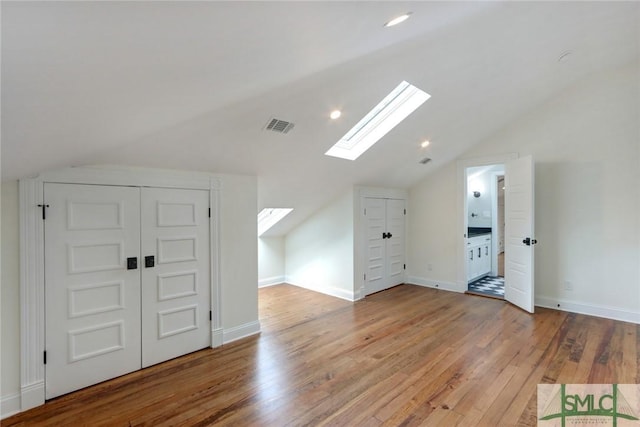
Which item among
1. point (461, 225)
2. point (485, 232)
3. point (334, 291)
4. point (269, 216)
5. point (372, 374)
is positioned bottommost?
point (372, 374)

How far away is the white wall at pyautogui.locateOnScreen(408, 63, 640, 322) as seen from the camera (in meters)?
3.72

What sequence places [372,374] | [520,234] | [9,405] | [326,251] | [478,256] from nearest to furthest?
[9,405], [372,374], [520,234], [326,251], [478,256]

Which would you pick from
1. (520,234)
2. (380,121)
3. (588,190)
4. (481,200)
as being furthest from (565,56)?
(481,200)

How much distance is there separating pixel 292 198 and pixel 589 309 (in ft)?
13.7

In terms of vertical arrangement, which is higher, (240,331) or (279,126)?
(279,126)

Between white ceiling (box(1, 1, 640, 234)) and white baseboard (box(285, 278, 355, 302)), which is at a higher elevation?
white ceiling (box(1, 1, 640, 234))

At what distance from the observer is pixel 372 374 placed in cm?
253

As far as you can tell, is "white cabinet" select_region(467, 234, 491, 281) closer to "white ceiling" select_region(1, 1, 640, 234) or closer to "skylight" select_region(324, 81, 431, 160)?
"white ceiling" select_region(1, 1, 640, 234)

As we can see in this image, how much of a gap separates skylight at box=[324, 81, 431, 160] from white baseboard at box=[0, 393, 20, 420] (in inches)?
127

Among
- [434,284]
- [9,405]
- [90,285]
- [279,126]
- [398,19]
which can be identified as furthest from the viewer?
[434,284]

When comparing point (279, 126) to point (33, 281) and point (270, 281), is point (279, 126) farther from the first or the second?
point (270, 281)

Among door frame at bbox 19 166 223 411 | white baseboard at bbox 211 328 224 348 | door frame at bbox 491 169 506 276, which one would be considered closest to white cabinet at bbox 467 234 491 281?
door frame at bbox 491 169 506 276

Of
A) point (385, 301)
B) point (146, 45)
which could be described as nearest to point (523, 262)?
point (385, 301)

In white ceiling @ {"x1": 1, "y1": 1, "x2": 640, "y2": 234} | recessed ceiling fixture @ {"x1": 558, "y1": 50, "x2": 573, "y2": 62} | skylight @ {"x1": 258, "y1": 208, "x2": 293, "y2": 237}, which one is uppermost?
recessed ceiling fixture @ {"x1": 558, "y1": 50, "x2": 573, "y2": 62}
